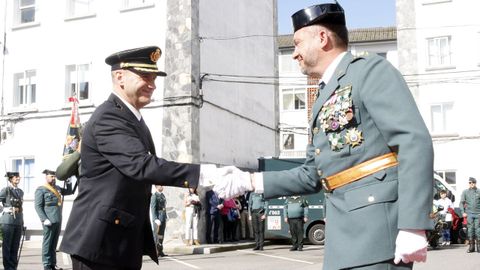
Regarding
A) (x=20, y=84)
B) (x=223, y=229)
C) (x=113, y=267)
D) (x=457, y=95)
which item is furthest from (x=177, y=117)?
(x=113, y=267)

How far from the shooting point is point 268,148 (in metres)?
27.8

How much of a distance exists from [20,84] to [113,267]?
68.8 ft

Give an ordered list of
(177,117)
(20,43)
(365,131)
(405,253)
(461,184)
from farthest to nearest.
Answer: (461,184)
(20,43)
(177,117)
(365,131)
(405,253)

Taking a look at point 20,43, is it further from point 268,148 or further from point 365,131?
point 365,131

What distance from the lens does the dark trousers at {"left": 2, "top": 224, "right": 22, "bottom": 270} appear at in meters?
11.9

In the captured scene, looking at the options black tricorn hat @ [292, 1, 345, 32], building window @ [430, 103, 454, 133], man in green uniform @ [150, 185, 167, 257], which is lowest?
man in green uniform @ [150, 185, 167, 257]

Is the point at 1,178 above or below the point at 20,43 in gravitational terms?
below

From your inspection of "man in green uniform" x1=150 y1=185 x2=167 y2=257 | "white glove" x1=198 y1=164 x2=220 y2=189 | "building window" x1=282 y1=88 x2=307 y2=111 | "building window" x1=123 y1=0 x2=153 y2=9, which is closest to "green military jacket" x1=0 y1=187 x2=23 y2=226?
"man in green uniform" x1=150 y1=185 x2=167 y2=257

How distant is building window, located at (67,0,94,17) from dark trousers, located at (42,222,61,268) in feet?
37.7

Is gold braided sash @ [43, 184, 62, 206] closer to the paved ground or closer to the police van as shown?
the paved ground

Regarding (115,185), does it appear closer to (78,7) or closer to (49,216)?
(49,216)

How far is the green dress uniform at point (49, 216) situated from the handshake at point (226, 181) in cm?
903

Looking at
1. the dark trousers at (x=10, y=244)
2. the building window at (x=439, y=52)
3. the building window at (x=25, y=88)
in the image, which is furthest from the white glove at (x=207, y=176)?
the building window at (x=439, y=52)

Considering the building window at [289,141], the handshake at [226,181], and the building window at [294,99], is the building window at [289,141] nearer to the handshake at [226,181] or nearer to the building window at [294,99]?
the building window at [294,99]
